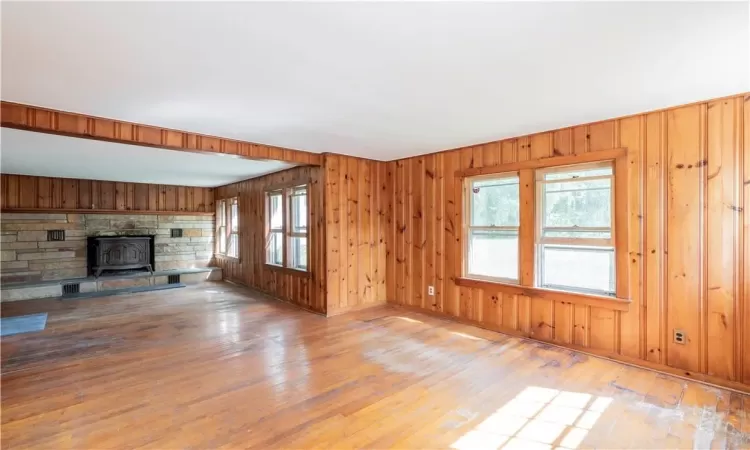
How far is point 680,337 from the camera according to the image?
9.34 feet

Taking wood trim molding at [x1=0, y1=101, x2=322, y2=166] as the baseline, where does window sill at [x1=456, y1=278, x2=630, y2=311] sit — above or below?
below

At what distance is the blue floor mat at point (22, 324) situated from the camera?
4164mm

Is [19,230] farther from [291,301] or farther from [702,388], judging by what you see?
[702,388]

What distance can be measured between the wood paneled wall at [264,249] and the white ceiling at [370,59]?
2.02 meters

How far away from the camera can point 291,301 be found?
562 cm

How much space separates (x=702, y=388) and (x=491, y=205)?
2431 mm

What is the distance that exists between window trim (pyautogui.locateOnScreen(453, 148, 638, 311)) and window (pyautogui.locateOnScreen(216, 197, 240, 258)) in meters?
5.12

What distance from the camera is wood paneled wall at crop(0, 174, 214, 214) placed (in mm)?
6195

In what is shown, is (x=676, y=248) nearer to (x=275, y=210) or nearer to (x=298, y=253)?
(x=298, y=253)

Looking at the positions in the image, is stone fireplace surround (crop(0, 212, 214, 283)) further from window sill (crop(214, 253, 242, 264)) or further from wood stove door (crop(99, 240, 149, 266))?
window sill (crop(214, 253, 242, 264))

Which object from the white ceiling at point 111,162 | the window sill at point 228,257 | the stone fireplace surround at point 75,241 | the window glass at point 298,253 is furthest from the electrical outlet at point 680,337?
the stone fireplace surround at point 75,241

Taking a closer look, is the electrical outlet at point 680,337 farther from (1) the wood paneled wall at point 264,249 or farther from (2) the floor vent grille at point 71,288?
(2) the floor vent grille at point 71,288


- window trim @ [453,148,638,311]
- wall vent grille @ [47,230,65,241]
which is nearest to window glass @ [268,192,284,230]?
window trim @ [453,148,638,311]

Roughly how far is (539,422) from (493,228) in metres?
2.31
